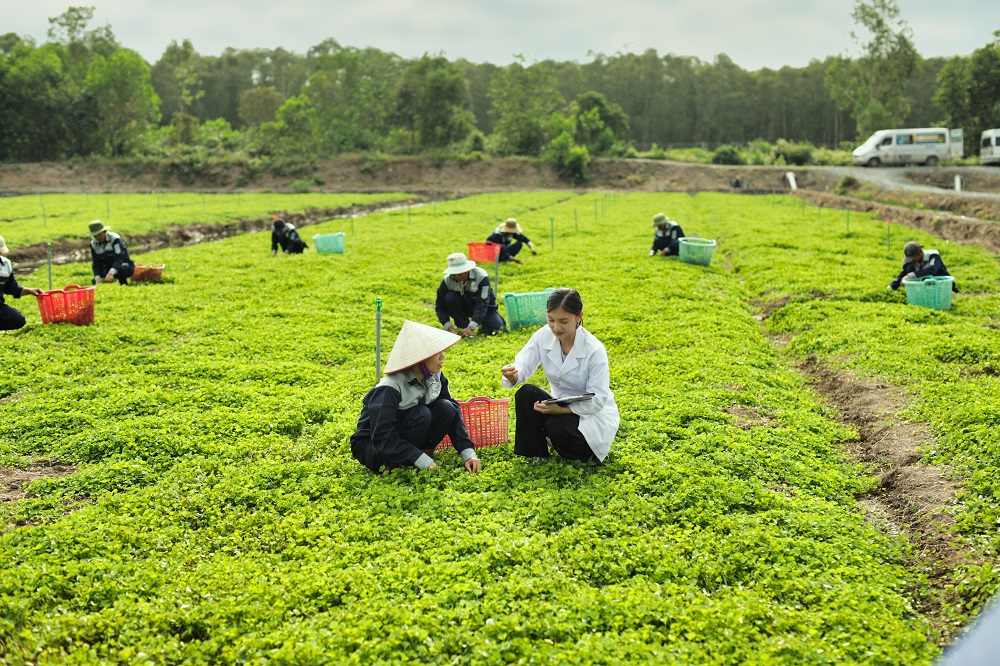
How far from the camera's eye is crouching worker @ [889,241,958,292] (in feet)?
47.0

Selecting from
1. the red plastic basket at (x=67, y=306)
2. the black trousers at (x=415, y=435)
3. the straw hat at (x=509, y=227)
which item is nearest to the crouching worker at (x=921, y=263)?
the straw hat at (x=509, y=227)

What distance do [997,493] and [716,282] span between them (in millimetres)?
11199

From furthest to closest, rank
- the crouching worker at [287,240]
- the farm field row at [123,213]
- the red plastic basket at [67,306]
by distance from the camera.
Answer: the farm field row at [123,213]
the crouching worker at [287,240]
the red plastic basket at [67,306]

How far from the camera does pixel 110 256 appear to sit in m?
16.8

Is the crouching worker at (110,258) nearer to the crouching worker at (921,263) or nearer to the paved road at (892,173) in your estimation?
the crouching worker at (921,263)

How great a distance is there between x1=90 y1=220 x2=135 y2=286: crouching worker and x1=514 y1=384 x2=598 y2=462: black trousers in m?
12.6

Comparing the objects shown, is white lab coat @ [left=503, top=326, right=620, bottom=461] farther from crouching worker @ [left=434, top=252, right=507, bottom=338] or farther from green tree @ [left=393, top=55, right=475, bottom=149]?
green tree @ [left=393, top=55, right=475, bottom=149]

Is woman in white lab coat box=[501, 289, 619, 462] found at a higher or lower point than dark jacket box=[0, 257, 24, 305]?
lower

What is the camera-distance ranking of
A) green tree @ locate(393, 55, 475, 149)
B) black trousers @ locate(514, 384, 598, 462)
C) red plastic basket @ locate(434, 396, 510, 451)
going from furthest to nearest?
1. green tree @ locate(393, 55, 475, 149)
2. red plastic basket @ locate(434, 396, 510, 451)
3. black trousers @ locate(514, 384, 598, 462)

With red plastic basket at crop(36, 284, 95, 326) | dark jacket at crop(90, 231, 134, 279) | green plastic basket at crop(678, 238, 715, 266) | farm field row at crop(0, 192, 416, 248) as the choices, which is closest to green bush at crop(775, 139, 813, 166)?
farm field row at crop(0, 192, 416, 248)

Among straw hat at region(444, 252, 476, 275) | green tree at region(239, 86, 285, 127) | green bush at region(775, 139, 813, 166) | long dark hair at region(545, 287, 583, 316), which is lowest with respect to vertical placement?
long dark hair at region(545, 287, 583, 316)

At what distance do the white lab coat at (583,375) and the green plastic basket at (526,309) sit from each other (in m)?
5.50

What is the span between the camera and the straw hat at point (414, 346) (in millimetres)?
6691

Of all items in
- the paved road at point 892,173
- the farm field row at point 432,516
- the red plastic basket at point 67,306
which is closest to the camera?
the farm field row at point 432,516
